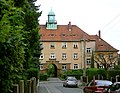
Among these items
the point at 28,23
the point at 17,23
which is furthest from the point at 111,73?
the point at 17,23

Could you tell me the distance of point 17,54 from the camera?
25.2 feet

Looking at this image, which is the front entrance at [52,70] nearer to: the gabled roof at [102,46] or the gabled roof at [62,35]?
the gabled roof at [62,35]

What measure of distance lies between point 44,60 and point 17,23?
89223 mm

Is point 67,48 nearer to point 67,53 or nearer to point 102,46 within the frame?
point 67,53

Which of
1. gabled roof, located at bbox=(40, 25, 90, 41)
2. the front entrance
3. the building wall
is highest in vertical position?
gabled roof, located at bbox=(40, 25, 90, 41)

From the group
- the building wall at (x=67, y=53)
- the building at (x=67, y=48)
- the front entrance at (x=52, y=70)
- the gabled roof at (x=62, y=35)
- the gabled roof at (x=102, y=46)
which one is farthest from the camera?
the gabled roof at (x=62, y=35)

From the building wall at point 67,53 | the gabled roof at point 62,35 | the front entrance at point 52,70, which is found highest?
the gabled roof at point 62,35

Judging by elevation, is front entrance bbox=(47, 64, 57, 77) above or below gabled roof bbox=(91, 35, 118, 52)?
below

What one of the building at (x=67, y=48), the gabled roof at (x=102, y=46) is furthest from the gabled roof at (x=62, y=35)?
the gabled roof at (x=102, y=46)

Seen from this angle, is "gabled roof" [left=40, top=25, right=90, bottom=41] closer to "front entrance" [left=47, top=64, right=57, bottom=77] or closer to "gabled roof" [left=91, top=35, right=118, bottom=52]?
"gabled roof" [left=91, top=35, right=118, bottom=52]

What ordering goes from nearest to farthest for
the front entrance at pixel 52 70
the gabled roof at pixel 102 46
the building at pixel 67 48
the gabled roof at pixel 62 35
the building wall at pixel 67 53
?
the front entrance at pixel 52 70, the gabled roof at pixel 102 46, the building at pixel 67 48, the building wall at pixel 67 53, the gabled roof at pixel 62 35

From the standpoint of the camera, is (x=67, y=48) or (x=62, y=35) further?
(x=62, y=35)

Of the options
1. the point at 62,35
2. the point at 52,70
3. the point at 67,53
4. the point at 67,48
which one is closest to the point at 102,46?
the point at 67,48

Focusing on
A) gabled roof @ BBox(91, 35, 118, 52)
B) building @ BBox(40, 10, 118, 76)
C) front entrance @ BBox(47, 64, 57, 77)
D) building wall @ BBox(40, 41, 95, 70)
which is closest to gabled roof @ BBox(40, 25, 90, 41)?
building @ BBox(40, 10, 118, 76)
